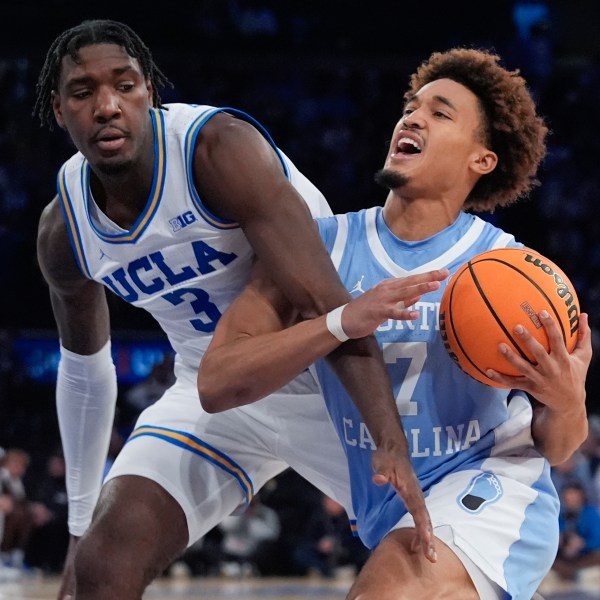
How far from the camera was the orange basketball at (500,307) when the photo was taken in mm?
2807

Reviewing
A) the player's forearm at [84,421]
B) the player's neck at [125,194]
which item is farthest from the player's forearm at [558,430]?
the player's forearm at [84,421]

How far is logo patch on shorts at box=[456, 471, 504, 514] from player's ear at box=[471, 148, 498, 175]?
1.02 m

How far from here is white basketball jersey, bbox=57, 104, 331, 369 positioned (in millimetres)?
3303

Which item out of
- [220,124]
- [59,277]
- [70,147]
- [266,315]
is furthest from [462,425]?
[70,147]

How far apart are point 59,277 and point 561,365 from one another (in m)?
1.86

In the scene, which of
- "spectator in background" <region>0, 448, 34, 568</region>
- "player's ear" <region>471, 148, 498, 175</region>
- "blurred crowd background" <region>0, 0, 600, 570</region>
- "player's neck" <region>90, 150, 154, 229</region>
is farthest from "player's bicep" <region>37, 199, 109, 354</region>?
"blurred crowd background" <region>0, 0, 600, 570</region>

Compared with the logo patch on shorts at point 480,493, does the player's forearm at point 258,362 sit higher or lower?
higher

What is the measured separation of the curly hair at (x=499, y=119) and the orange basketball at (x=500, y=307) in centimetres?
68

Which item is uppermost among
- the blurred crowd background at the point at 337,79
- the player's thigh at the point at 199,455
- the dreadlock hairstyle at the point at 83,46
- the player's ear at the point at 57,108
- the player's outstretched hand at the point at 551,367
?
the blurred crowd background at the point at 337,79

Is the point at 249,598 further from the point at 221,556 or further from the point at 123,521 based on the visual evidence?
the point at 123,521

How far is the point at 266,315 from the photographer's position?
3.09 metres

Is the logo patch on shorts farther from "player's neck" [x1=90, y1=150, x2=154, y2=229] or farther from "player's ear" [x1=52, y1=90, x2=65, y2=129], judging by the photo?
"player's ear" [x1=52, y1=90, x2=65, y2=129]

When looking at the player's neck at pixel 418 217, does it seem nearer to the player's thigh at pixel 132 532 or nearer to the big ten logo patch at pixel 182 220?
the big ten logo patch at pixel 182 220

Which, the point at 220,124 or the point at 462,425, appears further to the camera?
the point at 220,124
